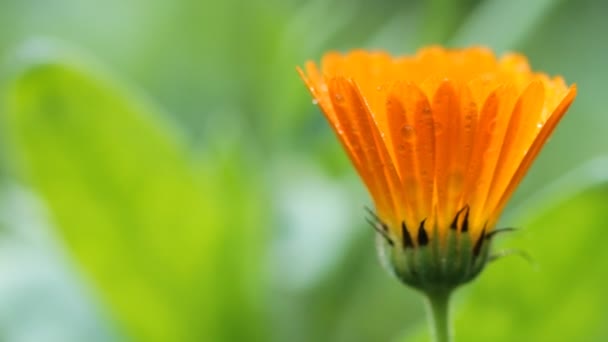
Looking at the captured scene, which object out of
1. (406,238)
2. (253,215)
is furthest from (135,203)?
(406,238)

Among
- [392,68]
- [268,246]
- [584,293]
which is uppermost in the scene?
[392,68]

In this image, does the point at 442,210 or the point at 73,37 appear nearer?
the point at 442,210

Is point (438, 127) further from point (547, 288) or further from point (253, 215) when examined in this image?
point (253, 215)

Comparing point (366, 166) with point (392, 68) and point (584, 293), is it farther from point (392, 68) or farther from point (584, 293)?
point (584, 293)

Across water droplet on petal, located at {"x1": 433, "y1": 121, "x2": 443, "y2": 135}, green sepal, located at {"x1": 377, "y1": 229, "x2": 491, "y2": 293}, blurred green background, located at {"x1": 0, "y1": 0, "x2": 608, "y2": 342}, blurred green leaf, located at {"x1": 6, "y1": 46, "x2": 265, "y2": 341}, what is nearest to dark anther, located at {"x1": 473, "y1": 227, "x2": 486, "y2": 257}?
green sepal, located at {"x1": 377, "y1": 229, "x2": 491, "y2": 293}

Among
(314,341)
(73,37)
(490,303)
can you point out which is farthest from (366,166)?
(73,37)

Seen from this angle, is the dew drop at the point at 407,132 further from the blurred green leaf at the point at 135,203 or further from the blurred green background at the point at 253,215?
the blurred green leaf at the point at 135,203

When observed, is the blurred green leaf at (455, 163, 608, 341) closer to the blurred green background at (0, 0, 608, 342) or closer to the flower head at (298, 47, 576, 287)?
the blurred green background at (0, 0, 608, 342)

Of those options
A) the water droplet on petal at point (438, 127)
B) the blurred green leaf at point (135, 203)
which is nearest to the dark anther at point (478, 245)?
the water droplet on petal at point (438, 127)
